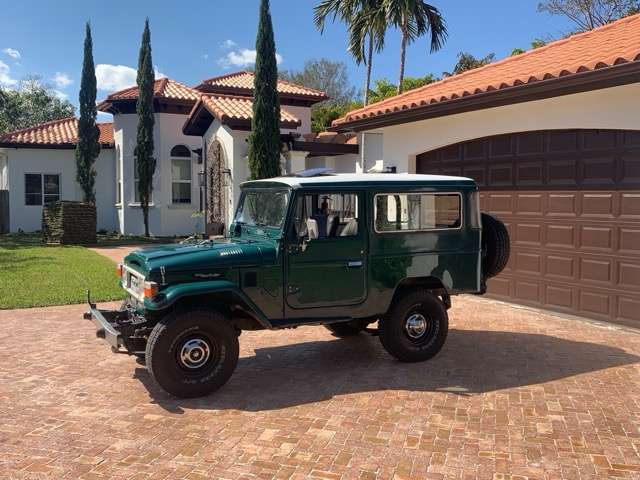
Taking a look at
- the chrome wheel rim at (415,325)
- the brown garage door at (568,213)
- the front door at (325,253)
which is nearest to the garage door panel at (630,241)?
the brown garage door at (568,213)

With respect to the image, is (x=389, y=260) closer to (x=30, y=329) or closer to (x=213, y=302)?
(x=213, y=302)

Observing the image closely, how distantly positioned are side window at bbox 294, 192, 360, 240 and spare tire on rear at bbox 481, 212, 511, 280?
1779mm

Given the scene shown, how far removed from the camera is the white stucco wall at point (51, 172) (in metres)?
23.5

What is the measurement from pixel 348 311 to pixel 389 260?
0.69 meters

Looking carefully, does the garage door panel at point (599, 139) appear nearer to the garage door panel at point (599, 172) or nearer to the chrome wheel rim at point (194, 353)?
the garage door panel at point (599, 172)

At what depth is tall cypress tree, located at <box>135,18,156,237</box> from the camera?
71.0 ft

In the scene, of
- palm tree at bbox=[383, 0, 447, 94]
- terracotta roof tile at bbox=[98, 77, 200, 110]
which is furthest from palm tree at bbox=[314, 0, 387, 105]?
terracotta roof tile at bbox=[98, 77, 200, 110]

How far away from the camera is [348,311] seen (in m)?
6.02

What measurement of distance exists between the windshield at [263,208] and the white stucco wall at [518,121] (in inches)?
188

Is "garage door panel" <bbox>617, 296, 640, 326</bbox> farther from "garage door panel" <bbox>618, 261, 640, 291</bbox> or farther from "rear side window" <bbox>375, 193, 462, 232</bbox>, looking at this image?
"rear side window" <bbox>375, 193, 462, 232</bbox>

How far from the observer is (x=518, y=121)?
30.1 feet

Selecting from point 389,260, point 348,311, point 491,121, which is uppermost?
point 491,121

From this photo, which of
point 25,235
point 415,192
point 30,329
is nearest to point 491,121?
point 415,192

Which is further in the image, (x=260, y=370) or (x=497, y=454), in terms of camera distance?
(x=260, y=370)
